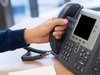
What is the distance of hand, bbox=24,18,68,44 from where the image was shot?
742 millimetres

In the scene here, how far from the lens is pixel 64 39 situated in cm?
73

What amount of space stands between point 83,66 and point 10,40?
37 centimetres

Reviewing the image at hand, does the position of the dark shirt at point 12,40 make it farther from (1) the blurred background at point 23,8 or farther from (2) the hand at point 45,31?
(1) the blurred background at point 23,8

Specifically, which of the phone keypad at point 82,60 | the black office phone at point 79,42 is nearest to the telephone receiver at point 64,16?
the black office phone at point 79,42

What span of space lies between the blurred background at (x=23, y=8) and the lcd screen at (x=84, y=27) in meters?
2.12

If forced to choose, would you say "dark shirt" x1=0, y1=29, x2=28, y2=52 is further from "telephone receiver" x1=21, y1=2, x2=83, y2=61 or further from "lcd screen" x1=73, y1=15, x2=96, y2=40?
"lcd screen" x1=73, y1=15, x2=96, y2=40

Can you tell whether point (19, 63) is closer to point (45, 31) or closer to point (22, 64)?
point (22, 64)

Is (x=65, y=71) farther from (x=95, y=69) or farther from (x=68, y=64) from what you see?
(x=95, y=69)

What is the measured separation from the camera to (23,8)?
311 cm

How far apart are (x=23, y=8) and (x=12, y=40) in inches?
91.3

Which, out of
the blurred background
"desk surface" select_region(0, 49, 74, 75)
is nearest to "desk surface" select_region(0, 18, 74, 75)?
"desk surface" select_region(0, 49, 74, 75)

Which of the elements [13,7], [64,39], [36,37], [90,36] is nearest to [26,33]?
[36,37]

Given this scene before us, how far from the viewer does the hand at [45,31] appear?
74 cm

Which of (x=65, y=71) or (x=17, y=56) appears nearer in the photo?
(x=65, y=71)
